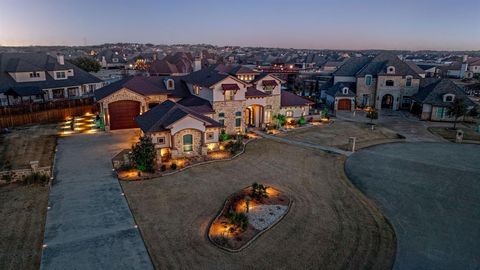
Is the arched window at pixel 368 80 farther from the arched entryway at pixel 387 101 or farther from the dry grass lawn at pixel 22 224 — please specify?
the dry grass lawn at pixel 22 224

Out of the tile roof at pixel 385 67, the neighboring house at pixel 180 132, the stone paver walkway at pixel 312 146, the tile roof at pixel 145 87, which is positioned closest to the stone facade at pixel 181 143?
the neighboring house at pixel 180 132

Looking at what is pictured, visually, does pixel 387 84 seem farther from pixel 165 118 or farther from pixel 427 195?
pixel 165 118

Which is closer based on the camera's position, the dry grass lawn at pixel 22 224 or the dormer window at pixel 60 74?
the dry grass lawn at pixel 22 224

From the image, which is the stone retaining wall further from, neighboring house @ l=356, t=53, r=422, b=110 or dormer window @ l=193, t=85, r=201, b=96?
neighboring house @ l=356, t=53, r=422, b=110

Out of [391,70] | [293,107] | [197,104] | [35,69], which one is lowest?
[293,107]

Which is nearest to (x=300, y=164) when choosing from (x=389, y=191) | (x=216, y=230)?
(x=389, y=191)

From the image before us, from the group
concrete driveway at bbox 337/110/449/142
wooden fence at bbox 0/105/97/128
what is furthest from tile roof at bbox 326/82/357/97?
wooden fence at bbox 0/105/97/128

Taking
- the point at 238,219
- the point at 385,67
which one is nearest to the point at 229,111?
the point at 238,219
